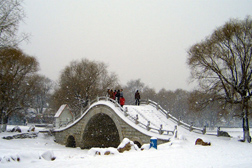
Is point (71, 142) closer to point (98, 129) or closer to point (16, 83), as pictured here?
point (98, 129)

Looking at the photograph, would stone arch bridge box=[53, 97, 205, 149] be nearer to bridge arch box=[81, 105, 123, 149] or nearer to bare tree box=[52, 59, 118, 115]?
bridge arch box=[81, 105, 123, 149]

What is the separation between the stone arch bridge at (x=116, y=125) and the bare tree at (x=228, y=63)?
3.33 metres

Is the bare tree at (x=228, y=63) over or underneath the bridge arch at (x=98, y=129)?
over

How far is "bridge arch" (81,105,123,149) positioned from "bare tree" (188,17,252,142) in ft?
30.1

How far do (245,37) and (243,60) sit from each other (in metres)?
1.75

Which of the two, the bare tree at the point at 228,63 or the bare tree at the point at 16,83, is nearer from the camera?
the bare tree at the point at 228,63

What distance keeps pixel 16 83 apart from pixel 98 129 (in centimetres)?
1245

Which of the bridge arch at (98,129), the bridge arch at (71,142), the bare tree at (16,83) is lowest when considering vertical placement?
the bridge arch at (71,142)

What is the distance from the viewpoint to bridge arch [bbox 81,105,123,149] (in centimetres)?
2513

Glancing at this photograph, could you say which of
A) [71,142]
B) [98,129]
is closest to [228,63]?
[98,129]

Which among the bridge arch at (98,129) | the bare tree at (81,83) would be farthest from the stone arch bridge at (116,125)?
the bare tree at (81,83)

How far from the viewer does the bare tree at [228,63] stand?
59.5ft

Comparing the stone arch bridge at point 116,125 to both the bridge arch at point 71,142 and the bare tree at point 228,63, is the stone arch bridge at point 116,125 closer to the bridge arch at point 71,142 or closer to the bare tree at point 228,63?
the bridge arch at point 71,142

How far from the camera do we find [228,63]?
1845 centimetres
